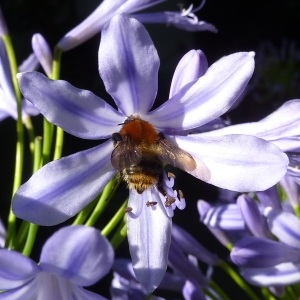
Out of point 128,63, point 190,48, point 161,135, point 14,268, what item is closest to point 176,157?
point 161,135

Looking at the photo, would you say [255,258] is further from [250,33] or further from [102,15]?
[250,33]

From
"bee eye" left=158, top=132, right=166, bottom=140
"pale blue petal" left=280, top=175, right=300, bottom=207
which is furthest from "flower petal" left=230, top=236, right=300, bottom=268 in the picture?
"bee eye" left=158, top=132, right=166, bottom=140

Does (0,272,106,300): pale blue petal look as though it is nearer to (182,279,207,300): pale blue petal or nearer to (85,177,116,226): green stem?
(85,177,116,226): green stem

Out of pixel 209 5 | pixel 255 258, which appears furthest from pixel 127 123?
pixel 209 5

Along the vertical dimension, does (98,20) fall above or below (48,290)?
above

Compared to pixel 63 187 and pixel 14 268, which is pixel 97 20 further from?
pixel 14 268

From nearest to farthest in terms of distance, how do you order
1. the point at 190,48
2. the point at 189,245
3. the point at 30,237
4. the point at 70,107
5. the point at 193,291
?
1. the point at 70,107
2. the point at 30,237
3. the point at 193,291
4. the point at 189,245
5. the point at 190,48
